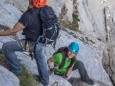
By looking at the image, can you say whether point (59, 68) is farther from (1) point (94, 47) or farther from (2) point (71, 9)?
(2) point (71, 9)

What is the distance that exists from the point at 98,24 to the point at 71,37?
6642mm

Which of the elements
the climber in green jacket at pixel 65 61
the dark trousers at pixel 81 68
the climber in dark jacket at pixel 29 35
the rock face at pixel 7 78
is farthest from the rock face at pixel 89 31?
the rock face at pixel 7 78

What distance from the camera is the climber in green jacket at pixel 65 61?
1568 centimetres

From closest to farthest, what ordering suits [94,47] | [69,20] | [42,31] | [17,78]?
[42,31] → [17,78] → [94,47] → [69,20]

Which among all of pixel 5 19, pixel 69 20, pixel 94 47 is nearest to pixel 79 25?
pixel 69 20

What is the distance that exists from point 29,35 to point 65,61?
3636 millimetres

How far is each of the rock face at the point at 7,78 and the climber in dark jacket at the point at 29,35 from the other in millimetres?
378

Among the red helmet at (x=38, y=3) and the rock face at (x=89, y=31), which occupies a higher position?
the red helmet at (x=38, y=3)

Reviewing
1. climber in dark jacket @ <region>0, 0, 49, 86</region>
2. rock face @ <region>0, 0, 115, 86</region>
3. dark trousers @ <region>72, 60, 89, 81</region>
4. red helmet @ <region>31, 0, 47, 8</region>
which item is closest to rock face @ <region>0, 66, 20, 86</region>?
climber in dark jacket @ <region>0, 0, 49, 86</region>

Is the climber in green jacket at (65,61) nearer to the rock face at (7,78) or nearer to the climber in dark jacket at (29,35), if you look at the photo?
the climber in dark jacket at (29,35)

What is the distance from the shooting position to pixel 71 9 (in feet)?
88.0

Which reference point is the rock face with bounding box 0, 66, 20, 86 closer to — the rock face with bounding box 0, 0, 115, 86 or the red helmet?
the rock face with bounding box 0, 0, 115, 86

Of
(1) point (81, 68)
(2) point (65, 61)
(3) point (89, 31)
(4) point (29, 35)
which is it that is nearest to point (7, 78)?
(4) point (29, 35)

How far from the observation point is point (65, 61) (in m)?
16.0
